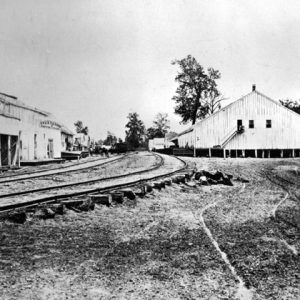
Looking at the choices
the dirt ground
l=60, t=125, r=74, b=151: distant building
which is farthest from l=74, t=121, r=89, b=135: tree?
the dirt ground

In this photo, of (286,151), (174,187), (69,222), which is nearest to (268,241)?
(69,222)

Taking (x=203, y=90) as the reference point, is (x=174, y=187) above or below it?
below

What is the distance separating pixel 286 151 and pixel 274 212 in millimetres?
34162

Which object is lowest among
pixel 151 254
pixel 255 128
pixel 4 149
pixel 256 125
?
pixel 151 254

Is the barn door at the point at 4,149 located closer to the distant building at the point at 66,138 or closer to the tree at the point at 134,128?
the distant building at the point at 66,138

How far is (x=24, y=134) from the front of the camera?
28.7 meters

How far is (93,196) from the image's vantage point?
8.39m

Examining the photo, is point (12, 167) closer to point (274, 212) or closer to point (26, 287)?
point (274, 212)

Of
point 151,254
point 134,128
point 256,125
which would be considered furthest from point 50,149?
point 134,128

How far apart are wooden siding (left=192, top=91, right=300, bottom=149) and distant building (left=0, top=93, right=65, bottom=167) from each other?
16.7 meters

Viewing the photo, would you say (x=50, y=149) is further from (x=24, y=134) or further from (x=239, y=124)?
(x=239, y=124)

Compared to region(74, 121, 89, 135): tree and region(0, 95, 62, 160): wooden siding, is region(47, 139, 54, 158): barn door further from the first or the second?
region(74, 121, 89, 135): tree

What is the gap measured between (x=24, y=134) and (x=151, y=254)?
25.8 meters

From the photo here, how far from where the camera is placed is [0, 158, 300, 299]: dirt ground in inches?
149
